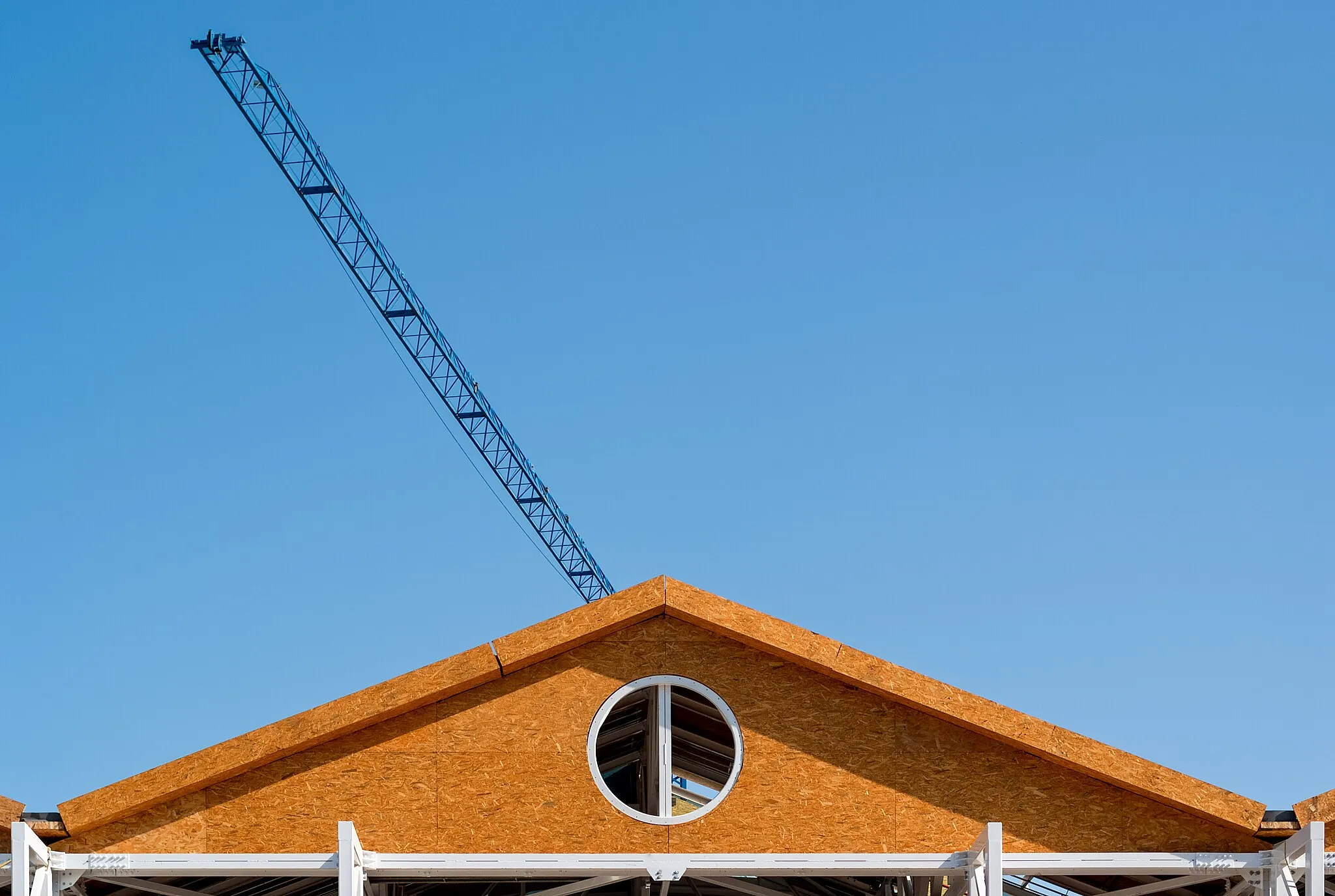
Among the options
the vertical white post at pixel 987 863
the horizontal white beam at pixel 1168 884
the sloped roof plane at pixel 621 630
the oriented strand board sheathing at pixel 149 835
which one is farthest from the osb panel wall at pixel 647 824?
the vertical white post at pixel 987 863

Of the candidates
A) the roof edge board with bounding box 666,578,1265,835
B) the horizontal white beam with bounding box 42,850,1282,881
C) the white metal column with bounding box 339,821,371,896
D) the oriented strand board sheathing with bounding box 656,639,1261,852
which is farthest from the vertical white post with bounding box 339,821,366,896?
the roof edge board with bounding box 666,578,1265,835

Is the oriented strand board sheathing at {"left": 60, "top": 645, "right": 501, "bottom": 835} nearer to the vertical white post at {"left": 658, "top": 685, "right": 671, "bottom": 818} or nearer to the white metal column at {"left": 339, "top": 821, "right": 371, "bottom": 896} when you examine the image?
the white metal column at {"left": 339, "top": 821, "right": 371, "bottom": 896}

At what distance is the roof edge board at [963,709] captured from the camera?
16547mm

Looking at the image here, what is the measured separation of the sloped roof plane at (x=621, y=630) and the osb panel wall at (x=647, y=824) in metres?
0.16

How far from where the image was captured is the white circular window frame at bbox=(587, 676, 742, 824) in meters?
16.5

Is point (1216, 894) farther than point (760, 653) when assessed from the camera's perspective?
Yes

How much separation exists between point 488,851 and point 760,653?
3583 mm

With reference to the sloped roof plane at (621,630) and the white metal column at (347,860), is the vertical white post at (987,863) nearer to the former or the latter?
the sloped roof plane at (621,630)

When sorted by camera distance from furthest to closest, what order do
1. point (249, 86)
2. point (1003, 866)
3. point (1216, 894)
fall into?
point (249, 86) → point (1216, 894) → point (1003, 866)

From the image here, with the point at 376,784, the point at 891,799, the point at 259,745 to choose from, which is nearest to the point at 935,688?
the point at 891,799

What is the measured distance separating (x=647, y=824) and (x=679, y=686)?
150 cm

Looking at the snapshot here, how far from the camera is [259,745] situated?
1656 centimetres

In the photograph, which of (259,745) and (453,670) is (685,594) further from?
(259,745)

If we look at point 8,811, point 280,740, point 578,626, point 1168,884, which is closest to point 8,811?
point 8,811
